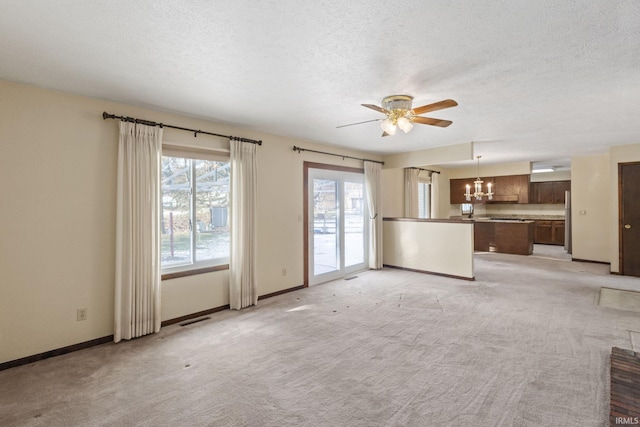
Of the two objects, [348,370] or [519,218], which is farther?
[519,218]

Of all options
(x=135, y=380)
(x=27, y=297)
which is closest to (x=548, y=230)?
(x=135, y=380)

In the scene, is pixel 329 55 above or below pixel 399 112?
above

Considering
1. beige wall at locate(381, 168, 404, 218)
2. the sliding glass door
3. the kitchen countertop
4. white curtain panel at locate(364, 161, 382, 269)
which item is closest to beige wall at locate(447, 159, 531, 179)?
the kitchen countertop

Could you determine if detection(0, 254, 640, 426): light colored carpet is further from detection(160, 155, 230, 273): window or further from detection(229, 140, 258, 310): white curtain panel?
detection(160, 155, 230, 273): window

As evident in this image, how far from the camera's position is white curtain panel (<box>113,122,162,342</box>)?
3264mm

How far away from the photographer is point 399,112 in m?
3.14

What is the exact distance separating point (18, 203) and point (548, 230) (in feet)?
40.1

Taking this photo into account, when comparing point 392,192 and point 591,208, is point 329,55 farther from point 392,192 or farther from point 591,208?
point 591,208

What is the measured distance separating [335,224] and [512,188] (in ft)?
20.1

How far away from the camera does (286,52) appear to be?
2275 millimetres

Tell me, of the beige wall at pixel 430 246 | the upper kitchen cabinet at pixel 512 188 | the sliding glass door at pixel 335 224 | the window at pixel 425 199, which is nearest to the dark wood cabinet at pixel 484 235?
the upper kitchen cabinet at pixel 512 188

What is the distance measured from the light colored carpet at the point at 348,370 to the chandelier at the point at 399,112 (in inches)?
87.6

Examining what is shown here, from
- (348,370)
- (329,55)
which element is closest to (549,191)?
(348,370)

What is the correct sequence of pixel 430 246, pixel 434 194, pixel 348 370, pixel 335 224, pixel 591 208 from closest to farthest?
pixel 348 370 < pixel 335 224 < pixel 430 246 < pixel 591 208 < pixel 434 194
